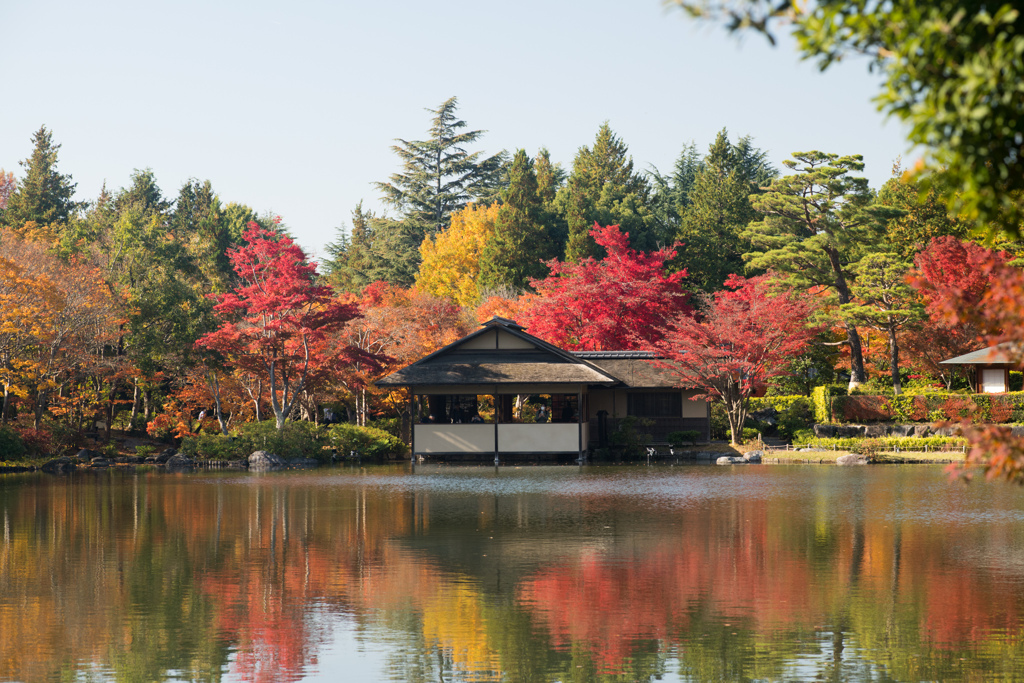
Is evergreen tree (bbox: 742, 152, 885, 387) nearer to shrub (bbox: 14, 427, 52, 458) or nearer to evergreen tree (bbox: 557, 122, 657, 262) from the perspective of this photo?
evergreen tree (bbox: 557, 122, 657, 262)

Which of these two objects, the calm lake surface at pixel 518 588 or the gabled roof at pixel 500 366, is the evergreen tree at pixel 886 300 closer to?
the gabled roof at pixel 500 366

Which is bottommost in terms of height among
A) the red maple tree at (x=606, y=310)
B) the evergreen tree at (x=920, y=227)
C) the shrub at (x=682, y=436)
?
the shrub at (x=682, y=436)

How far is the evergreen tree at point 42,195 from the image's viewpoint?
54062 mm

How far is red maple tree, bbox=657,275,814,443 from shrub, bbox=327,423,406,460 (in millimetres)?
9856

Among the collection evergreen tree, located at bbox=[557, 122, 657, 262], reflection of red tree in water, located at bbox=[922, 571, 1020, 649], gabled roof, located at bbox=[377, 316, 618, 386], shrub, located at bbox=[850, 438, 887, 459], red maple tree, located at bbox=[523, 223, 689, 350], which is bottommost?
reflection of red tree in water, located at bbox=[922, 571, 1020, 649]

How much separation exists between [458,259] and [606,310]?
1520 centimetres

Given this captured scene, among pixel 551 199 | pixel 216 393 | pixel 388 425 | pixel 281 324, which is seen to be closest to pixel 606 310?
pixel 388 425

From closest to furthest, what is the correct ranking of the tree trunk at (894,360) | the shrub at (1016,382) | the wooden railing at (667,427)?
the wooden railing at (667,427) → the shrub at (1016,382) → the tree trunk at (894,360)

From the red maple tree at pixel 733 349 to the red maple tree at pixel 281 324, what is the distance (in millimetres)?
10736

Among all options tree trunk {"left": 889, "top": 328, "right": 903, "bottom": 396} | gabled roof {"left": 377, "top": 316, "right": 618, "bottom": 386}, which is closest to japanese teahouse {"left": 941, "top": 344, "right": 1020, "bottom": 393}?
tree trunk {"left": 889, "top": 328, "right": 903, "bottom": 396}

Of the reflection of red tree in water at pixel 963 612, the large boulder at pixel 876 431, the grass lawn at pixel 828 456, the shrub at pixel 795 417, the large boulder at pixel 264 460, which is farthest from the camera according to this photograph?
the shrub at pixel 795 417

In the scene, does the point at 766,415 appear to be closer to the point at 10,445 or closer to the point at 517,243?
the point at 517,243

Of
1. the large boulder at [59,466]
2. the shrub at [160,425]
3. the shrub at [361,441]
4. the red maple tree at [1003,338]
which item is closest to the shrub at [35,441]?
the large boulder at [59,466]

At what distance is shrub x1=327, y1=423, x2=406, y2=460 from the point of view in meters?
32.2
